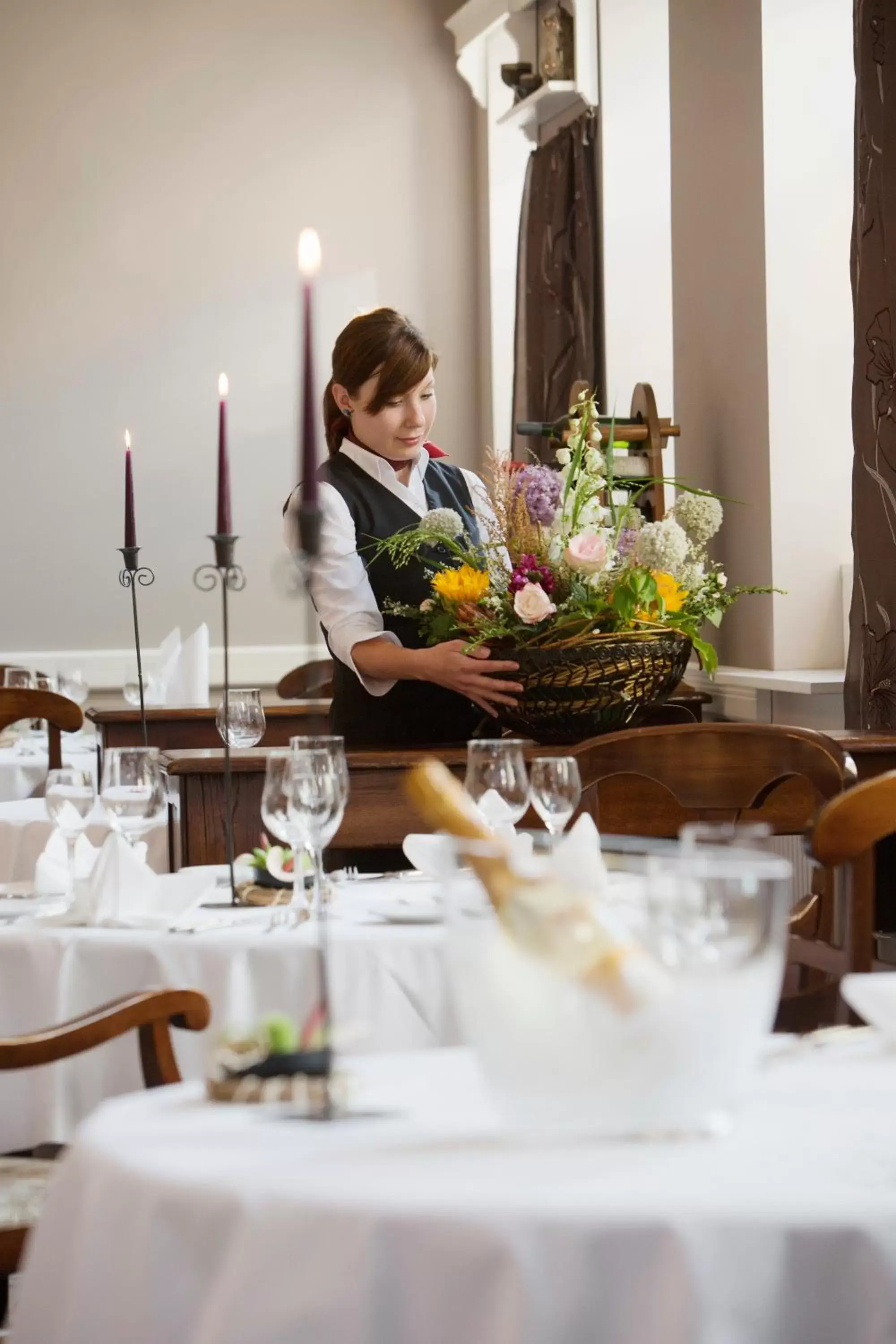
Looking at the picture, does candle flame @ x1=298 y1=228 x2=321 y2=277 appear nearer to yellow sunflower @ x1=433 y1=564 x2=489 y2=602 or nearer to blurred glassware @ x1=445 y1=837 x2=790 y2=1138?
blurred glassware @ x1=445 y1=837 x2=790 y2=1138

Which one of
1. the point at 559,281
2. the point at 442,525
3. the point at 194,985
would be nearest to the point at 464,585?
the point at 442,525

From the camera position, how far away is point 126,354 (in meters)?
6.18

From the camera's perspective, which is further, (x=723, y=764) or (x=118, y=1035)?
(x=723, y=764)

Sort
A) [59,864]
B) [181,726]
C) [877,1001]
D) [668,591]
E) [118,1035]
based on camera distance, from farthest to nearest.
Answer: [181,726] → [668,591] → [59,864] → [118,1035] → [877,1001]

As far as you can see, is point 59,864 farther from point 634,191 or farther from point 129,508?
point 634,191

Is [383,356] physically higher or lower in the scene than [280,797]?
higher

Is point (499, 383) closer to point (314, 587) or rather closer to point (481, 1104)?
point (314, 587)

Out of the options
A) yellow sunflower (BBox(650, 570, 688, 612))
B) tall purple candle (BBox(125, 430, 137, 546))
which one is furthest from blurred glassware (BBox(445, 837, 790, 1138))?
yellow sunflower (BBox(650, 570, 688, 612))

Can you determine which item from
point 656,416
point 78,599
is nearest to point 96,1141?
point 656,416

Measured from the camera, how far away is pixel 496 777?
1.79 metres

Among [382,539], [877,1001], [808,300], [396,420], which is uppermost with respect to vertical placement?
[808,300]

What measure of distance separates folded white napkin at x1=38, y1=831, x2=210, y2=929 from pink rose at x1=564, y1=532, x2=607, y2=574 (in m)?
0.88

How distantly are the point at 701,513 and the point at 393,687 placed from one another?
2.01ft

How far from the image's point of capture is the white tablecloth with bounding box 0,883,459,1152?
5.49 ft
